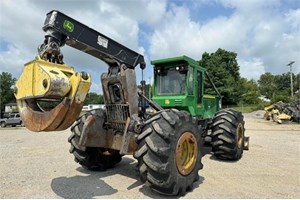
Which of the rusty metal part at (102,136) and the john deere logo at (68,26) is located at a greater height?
the john deere logo at (68,26)

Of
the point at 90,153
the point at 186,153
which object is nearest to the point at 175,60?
the point at 186,153

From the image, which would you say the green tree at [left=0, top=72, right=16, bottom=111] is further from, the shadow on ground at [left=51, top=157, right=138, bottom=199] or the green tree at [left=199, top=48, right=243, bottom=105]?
the shadow on ground at [left=51, top=157, right=138, bottom=199]

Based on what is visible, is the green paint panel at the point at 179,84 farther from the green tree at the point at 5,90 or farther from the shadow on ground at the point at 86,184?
the green tree at the point at 5,90

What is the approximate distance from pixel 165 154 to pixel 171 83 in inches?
141

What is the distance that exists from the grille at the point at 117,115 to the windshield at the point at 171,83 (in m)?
2.56

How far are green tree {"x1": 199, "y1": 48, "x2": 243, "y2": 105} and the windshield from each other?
44.2m

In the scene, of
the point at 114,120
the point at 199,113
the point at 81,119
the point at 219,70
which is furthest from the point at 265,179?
the point at 219,70

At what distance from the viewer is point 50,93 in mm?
3846

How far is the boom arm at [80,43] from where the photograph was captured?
172 inches

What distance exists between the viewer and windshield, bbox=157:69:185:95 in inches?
305

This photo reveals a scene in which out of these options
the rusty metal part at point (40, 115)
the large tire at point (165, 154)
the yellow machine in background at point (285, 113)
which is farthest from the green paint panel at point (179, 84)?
the yellow machine in background at point (285, 113)

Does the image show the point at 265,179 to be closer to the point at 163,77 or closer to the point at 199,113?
the point at 199,113

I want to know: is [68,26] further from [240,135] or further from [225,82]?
[225,82]

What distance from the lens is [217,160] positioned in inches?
308
